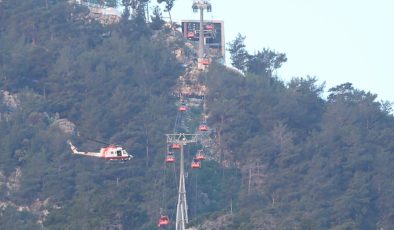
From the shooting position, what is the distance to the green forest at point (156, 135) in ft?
324

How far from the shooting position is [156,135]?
105750 millimetres

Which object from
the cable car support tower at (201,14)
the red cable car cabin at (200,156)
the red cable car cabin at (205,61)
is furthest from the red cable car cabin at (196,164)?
the cable car support tower at (201,14)

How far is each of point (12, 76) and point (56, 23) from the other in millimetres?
7285

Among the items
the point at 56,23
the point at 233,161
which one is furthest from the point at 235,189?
the point at 56,23

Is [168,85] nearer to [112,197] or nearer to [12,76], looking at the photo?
[12,76]

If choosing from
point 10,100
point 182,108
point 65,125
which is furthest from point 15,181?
point 182,108

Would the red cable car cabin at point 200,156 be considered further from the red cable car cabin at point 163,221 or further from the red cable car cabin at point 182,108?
the red cable car cabin at point 182,108

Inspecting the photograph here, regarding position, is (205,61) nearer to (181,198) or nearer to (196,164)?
(196,164)

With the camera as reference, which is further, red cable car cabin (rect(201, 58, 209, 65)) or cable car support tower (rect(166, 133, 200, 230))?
red cable car cabin (rect(201, 58, 209, 65))

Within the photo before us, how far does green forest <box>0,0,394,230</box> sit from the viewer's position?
98.8 m

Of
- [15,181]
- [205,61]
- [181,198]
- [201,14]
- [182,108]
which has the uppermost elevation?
[201,14]

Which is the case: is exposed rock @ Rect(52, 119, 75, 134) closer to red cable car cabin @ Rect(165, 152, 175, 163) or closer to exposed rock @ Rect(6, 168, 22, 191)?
exposed rock @ Rect(6, 168, 22, 191)

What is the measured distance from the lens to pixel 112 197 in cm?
9656

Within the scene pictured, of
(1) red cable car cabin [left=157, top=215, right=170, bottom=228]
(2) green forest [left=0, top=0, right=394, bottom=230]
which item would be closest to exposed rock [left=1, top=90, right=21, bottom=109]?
(2) green forest [left=0, top=0, right=394, bottom=230]
